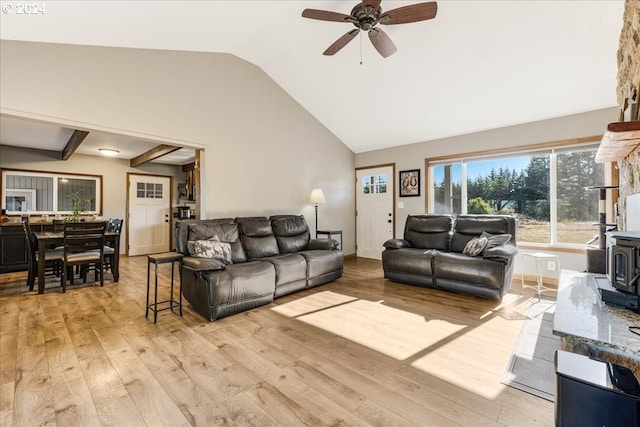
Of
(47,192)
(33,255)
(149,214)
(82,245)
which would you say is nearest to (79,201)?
(47,192)

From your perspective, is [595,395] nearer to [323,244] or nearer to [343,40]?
[343,40]

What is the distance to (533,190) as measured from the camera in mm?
A: 4445

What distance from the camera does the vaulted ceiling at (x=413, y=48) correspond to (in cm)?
277

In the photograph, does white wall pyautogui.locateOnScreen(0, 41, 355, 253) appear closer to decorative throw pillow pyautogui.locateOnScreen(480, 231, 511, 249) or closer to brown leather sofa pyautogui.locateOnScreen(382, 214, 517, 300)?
brown leather sofa pyautogui.locateOnScreen(382, 214, 517, 300)

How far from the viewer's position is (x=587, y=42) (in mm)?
3006

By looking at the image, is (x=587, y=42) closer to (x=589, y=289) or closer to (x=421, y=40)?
(x=421, y=40)

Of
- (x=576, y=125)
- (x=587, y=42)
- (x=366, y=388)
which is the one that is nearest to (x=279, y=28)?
(x=587, y=42)

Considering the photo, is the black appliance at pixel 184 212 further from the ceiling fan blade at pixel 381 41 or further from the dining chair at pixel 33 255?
the ceiling fan blade at pixel 381 41

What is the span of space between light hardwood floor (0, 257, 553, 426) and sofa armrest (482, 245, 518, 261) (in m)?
0.56

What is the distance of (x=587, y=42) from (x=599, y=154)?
65.4 inches

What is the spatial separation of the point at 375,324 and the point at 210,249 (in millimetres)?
2041

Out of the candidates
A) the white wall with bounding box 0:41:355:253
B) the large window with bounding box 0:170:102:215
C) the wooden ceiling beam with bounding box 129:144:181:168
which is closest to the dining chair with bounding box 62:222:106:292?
the white wall with bounding box 0:41:355:253

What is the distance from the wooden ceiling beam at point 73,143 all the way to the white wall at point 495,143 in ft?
16.9

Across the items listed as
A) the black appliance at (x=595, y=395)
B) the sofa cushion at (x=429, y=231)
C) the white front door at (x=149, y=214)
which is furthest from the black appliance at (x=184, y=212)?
the black appliance at (x=595, y=395)
